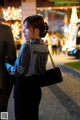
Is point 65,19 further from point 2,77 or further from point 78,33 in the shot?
point 2,77

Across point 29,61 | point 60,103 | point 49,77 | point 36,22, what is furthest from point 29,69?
point 60,103

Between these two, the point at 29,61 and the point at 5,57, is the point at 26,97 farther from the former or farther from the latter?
the point at 5,57

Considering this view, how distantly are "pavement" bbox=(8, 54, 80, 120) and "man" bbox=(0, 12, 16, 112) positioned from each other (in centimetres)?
272

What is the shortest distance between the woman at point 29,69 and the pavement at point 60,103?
9.36 ft

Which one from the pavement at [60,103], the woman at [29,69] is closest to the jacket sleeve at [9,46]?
the woman at [29,69]

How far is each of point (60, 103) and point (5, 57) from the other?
4.70m

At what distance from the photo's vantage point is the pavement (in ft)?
25.6

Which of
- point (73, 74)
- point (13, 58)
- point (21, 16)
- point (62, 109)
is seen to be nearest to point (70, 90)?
point (62, 109)

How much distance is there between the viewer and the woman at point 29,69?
14.7 ft

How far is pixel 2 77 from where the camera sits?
4672 mm

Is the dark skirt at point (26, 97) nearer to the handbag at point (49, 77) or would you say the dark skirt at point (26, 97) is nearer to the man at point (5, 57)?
the handbag at point (49, 77)

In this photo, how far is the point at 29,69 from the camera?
4.50m

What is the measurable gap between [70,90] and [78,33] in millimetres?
12967

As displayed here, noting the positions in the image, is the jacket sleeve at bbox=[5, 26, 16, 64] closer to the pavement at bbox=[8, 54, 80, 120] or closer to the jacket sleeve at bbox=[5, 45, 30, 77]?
the jacket sleeve at bbox=[5, 45, 30, 77]
